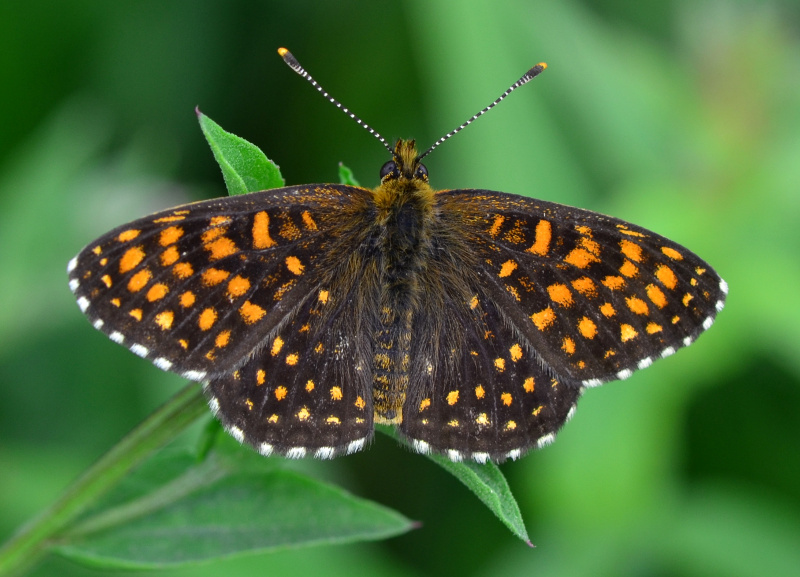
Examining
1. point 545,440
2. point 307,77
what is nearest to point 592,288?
point 545,440

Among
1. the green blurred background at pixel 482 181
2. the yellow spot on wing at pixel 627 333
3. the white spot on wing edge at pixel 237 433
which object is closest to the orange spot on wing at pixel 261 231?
the white spot on wing edge at pixel 237 433

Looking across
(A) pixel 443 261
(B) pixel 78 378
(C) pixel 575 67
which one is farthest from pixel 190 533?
(C) pixel 575 67

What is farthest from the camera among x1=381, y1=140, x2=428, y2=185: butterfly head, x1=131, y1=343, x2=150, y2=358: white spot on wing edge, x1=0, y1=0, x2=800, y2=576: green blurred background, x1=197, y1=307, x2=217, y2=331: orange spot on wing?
x1=0, y1=0, x2=800, y2=576: green blurred background

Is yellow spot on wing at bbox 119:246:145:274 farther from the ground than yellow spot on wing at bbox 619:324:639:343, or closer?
farther from the ground

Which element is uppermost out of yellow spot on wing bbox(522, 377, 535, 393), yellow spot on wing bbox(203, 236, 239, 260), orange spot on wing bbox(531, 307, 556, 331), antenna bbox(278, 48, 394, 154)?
antenna bbox(278, 48, 394, 154)

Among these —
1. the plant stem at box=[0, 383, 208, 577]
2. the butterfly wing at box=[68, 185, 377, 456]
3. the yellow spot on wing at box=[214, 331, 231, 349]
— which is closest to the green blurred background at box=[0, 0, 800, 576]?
the plant stem at box=[0, 383, 208, 577]

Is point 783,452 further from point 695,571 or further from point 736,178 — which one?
point 736,178

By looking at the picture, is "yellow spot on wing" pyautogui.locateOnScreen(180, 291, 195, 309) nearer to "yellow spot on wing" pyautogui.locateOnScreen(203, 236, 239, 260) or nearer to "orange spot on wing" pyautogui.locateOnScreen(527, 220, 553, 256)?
"yellow spot on wing" pyautogui.locateOnScreen(203, 236, 239, 260)

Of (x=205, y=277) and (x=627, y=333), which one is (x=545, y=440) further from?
(x=205, y=277)
